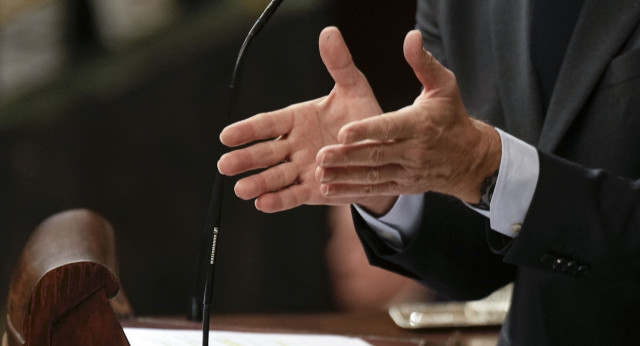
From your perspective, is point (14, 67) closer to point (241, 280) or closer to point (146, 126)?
point (146, 126)

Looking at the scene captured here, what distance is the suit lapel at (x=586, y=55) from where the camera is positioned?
1133 millimetres

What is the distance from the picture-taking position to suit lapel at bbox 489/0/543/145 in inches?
47.6

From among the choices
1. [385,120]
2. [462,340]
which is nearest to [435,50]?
[462,340]

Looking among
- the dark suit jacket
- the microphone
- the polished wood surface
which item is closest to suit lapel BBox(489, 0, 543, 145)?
the dark suit jacket

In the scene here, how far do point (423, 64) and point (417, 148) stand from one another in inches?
3.6

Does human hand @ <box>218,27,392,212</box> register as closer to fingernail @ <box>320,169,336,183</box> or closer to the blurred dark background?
fingernail @ <box>320,169,336,183</box>

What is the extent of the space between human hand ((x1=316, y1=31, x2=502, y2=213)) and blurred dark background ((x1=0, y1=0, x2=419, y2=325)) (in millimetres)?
1984

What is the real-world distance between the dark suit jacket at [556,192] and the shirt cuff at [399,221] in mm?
15

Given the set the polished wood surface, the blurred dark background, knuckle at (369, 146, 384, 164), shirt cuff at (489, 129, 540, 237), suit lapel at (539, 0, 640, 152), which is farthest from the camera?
the blurred dark background

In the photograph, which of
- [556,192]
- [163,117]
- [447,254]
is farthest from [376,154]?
[163,117]

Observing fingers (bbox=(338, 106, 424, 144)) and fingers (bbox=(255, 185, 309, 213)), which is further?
fingers (bbox=(255, 185, 309, 213))

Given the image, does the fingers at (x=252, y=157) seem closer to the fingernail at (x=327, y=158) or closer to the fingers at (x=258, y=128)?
the fingers at (x=258, y=128)

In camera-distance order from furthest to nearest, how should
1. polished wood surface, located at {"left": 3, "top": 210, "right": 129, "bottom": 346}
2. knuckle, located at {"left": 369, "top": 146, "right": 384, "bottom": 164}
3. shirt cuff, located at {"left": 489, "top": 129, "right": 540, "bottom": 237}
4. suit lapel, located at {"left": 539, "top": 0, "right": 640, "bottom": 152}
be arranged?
suit lapel, located at {"left": 539, "top": 0, "right": 640, "bottom": 152} → shirt cuff, located at {"left": 489, "top": 129, "right": 540, "bottom": 237} → knuckle, located at {"left": 369, "top": 146, "right": 384, "bottom": 164} → polished wood surface, located at {"left": 3, "top": 210, "right": 129, "bottom": 346}

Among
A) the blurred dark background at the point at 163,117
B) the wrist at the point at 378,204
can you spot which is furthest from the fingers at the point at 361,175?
the blurred dark background at the point at 163,117
